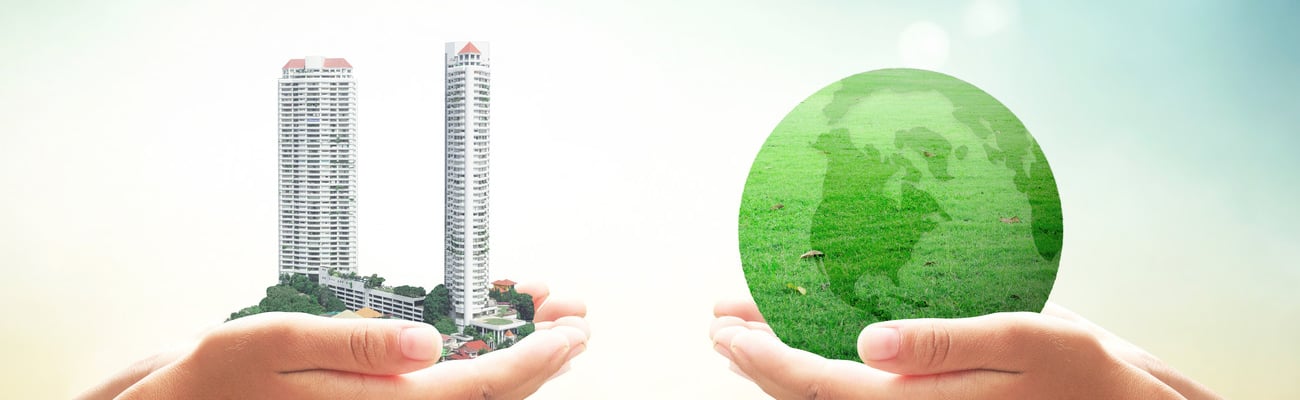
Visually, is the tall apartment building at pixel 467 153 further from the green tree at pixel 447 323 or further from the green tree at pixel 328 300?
the green tree at pixel 328 300

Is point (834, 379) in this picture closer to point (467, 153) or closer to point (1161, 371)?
point (1161, 371)

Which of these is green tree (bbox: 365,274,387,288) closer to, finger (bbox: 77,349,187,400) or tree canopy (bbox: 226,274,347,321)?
tree canopy (bbox: 226,274,347,321)

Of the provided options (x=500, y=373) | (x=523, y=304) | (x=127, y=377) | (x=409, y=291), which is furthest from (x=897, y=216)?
(x=409, y=291)

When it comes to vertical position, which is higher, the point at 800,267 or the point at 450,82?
the point at 450,82

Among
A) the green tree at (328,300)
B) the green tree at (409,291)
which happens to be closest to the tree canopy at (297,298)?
Answer: the green tree at (328,300)

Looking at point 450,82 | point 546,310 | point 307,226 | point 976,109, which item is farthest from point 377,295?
point 976,109

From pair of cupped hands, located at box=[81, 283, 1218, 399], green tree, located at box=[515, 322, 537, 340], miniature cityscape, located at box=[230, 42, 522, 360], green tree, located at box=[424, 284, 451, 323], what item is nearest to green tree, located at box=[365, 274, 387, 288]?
miniature cityscape, located at box=[230, 42, 522, 360]

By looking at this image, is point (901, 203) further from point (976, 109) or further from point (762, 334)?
point (762, 334)
